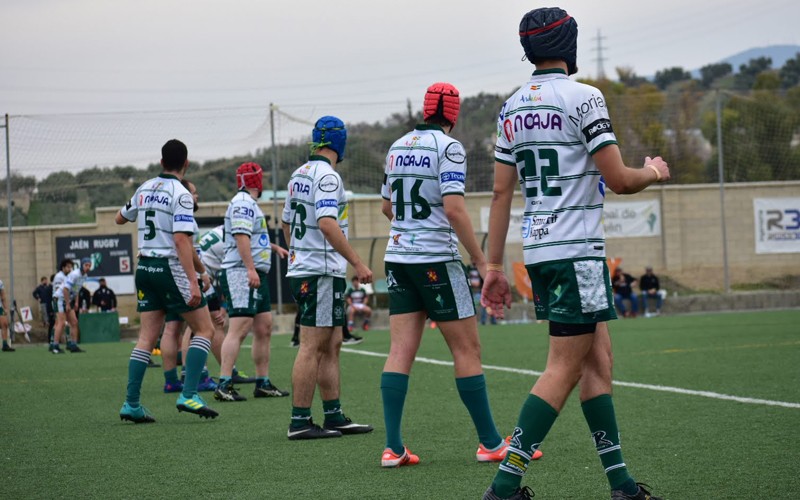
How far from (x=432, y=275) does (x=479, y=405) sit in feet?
2.61

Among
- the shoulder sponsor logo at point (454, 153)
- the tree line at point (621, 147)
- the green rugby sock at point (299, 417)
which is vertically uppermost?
the tree line at point (621, 147)

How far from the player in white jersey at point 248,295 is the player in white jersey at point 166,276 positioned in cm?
147

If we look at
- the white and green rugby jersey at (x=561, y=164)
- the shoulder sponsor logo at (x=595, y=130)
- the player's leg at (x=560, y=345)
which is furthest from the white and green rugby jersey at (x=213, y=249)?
the shoulder sponsor logo at (x=595, y=130)

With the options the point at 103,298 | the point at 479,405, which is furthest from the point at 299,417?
the point at 103,298

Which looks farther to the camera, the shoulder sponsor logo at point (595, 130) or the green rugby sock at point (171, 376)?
the green rugby sock at point (171, 376)

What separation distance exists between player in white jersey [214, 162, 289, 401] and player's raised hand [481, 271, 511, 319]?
5383 mm

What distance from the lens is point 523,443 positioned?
432cm

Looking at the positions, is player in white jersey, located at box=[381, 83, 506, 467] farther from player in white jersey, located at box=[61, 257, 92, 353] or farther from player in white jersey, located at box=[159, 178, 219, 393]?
player in white jersey, located at box=[61, 257, 92, 353]

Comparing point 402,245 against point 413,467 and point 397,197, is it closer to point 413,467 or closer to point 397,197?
point 397,197

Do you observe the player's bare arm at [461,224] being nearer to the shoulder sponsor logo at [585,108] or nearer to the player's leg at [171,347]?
the shoulder sponsor logo at [585,108]

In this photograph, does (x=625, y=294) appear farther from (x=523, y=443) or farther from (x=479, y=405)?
(x=523, y=443)

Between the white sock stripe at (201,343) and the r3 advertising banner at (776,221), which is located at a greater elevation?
the r3 advertising banner at (776,221)

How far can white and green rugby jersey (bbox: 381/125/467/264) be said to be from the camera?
6.09 metres

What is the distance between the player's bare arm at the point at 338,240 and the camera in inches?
270
